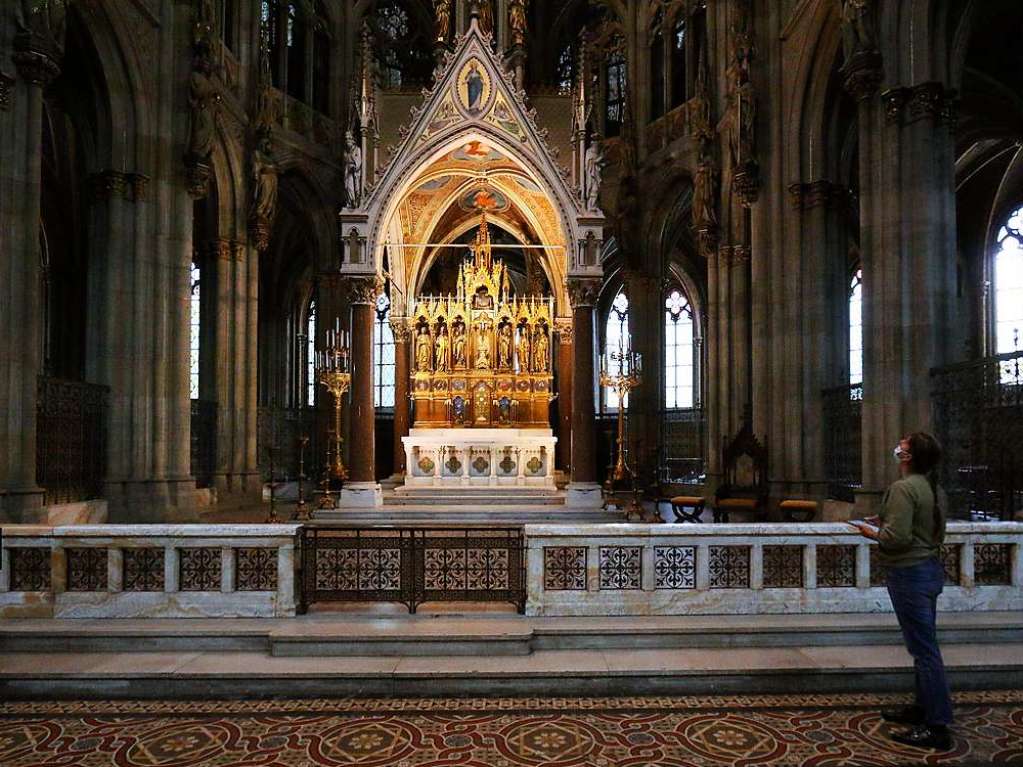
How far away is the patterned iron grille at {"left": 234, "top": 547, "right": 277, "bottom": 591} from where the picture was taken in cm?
795

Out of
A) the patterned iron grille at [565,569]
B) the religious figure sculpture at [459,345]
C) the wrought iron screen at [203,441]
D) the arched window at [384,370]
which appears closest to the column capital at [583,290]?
the religious figure sculpture at [459,345]

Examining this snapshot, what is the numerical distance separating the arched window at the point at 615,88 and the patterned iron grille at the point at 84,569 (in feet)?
68.4

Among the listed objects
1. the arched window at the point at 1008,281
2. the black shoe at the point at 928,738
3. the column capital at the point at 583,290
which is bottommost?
the black shoe at the point at 928,738

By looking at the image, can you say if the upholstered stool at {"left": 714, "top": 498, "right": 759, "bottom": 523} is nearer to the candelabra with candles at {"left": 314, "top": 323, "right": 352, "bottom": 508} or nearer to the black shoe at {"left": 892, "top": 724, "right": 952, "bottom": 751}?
the candelabra with candles at {"left": 314, "top": 323, "right": 352, "bottom": 508}

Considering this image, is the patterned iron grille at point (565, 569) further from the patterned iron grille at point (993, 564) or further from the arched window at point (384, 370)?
the arched window at point (384, 370)

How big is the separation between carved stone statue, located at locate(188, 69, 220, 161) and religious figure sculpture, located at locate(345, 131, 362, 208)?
347 cm

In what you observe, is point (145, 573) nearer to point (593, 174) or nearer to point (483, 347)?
point (593, 174)

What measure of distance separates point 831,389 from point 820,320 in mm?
1370

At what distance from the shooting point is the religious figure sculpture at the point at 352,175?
19016 mm

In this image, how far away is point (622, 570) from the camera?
7.88m

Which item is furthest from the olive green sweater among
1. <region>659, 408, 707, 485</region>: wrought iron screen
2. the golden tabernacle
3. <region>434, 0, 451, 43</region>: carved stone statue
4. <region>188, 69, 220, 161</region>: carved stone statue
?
<region>659, 408, 707, 485</region>: wrought iron screen

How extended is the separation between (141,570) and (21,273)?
5.77 meters

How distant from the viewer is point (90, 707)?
632 cm

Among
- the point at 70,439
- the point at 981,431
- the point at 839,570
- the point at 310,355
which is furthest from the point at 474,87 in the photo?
the point at 310,355
